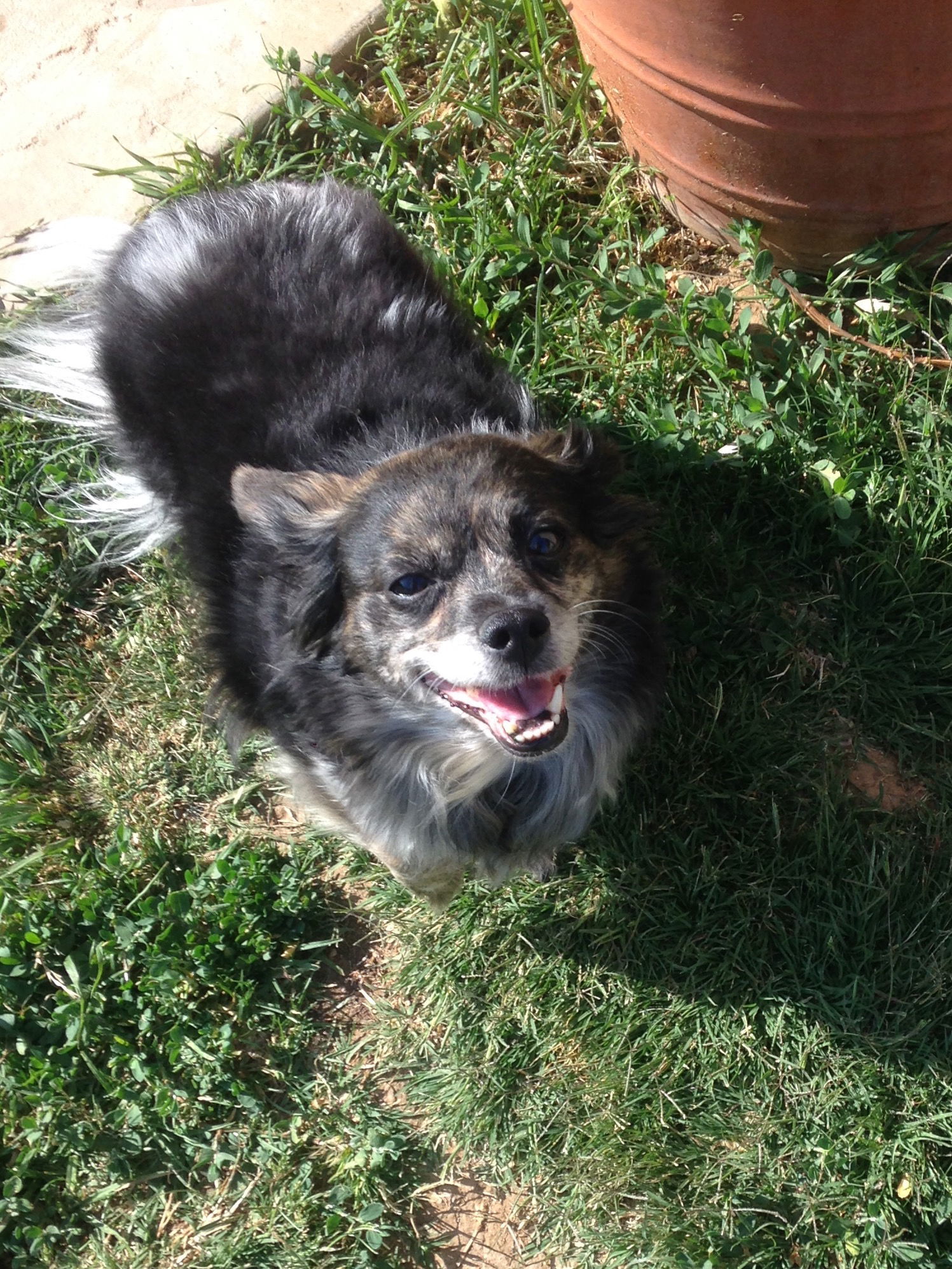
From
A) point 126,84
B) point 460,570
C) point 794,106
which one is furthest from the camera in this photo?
point 126,84

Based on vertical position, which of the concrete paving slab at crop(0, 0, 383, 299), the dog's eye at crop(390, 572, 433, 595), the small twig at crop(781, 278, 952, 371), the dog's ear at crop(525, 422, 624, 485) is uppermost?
the concrete paving slab at crop(0, 0, 383, 299)

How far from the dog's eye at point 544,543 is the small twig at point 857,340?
1.43 metres

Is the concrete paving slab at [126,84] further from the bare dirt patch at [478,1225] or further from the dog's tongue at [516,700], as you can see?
the bare dirt patch at [478,1225]

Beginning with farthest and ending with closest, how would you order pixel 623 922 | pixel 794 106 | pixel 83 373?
pixel 83 373 < pixel 623 922 < pixel 794 106

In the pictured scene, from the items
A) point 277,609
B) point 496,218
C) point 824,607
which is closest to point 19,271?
point 496,218

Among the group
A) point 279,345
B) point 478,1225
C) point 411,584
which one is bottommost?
point 478,1225

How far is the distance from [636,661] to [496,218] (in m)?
1.83

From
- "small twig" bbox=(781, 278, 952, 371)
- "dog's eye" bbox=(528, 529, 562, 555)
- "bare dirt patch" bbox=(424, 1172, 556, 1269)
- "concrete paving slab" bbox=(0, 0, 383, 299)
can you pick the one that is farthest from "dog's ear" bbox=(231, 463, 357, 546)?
"concrete paving slab" bbox=(0, 0, 383, 299)

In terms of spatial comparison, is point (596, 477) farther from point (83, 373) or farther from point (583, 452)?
point (83, 373)

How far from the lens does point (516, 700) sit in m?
2.43

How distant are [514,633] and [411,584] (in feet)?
1.03

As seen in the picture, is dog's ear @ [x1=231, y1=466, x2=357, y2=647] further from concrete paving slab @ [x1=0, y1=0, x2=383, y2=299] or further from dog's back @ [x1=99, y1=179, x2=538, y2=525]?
concrete paving slab @ [x1=0, y1=0, x2=383, y2=299]

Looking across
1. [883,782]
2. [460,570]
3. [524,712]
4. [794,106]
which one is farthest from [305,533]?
[883,782]

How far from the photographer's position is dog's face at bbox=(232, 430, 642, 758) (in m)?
2.34
